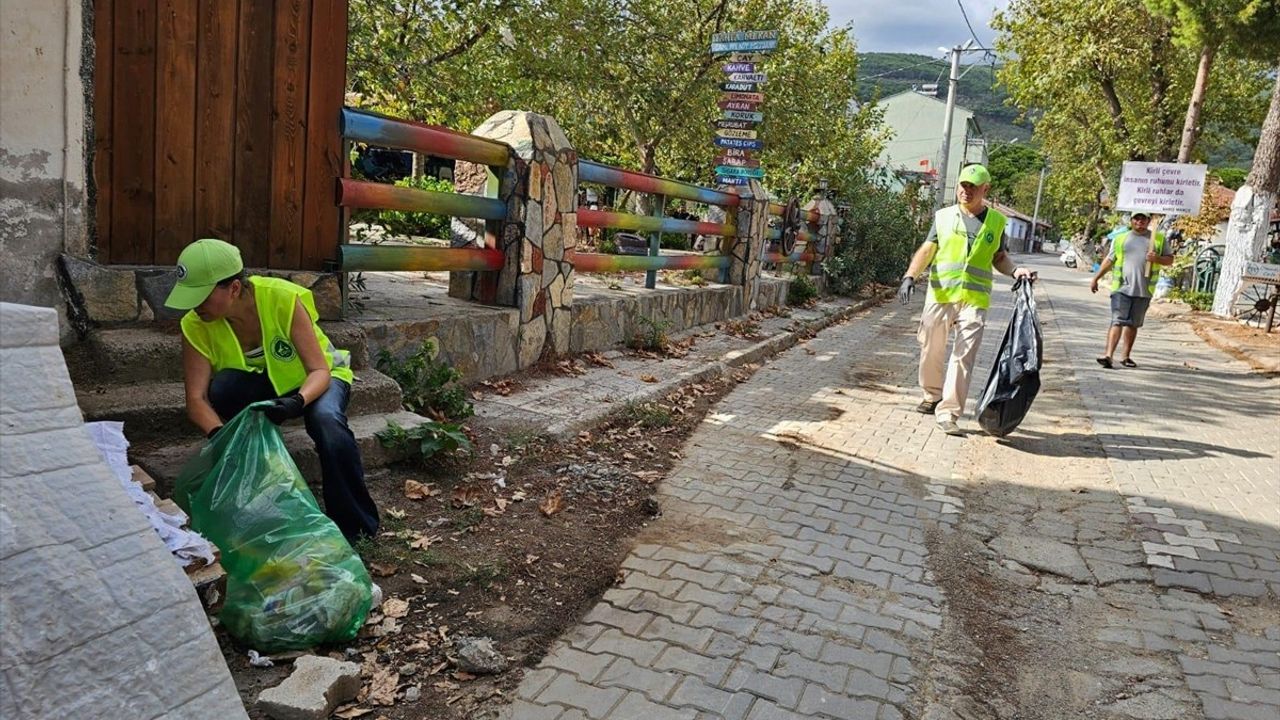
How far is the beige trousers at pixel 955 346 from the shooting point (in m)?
6.15

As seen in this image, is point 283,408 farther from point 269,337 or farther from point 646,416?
point 646,416

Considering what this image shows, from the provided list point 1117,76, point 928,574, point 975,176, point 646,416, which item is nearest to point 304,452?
point 646,416

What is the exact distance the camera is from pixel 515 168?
6.00 metres

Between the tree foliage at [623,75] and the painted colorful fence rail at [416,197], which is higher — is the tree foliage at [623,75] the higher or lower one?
the higher one

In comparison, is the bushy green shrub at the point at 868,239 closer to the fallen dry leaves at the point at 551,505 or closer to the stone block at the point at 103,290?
the fallen dry leaves at the point at 551,505

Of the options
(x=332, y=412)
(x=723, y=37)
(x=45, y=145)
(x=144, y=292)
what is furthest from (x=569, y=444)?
(x=723, y=37)

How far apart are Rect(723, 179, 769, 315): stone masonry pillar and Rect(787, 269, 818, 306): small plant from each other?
2.18 meters

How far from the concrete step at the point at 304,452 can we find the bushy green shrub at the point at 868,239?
12114mm

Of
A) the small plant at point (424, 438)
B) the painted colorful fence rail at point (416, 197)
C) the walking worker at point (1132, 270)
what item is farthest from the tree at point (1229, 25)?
the small plant at point (424, 438)

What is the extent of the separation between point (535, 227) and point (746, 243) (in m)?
5.22

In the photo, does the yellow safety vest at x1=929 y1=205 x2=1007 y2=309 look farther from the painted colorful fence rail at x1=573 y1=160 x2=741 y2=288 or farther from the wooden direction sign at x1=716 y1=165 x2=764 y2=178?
the wooden direction sign at x1=716 y1=165 x2=764 y2=178

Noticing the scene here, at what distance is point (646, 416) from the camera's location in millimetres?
5656

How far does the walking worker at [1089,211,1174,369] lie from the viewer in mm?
9102

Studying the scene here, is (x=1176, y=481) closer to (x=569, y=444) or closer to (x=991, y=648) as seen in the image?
(x=991, y=648)
